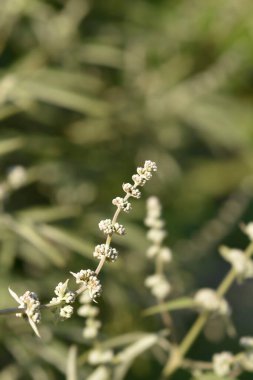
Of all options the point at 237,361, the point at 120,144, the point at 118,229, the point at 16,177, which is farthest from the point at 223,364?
the point at 120,144

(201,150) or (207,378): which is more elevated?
(201,150)

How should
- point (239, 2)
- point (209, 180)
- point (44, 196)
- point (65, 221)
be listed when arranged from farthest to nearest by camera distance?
point (209, 180)
point (239, 2)
point (44, 196)
point (65, 221)

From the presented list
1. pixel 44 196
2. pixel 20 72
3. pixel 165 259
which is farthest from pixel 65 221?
pixel 165 259

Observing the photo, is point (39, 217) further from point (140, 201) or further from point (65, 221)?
point (140, 201)

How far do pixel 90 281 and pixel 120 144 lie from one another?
5.00 feet

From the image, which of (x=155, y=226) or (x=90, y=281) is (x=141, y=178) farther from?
(x=155, y=226)

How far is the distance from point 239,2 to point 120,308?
1047 millimetres

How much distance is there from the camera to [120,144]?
7.09ft

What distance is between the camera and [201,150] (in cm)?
268

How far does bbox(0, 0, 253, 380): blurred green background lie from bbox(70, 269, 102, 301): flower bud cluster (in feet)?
2.20

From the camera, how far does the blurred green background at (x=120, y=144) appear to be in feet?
5.34

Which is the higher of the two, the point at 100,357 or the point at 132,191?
the point at 100,357

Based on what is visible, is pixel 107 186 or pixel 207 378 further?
pixel 107 186

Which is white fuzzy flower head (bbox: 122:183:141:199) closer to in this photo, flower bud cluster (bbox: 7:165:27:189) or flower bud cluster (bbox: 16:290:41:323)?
flower bud cluster (bbox: 16:290:41:323)
